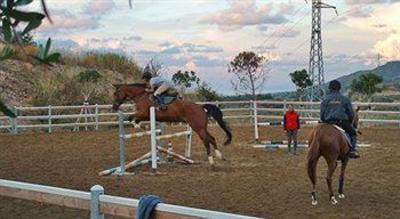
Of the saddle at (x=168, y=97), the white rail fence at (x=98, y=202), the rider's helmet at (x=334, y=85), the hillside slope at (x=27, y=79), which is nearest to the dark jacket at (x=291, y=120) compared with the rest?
the saddle at (x=168, y=97)

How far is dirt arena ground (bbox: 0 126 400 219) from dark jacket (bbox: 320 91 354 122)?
1.33 metres

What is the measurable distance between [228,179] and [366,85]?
76.2ft

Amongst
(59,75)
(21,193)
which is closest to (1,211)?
(21,193)

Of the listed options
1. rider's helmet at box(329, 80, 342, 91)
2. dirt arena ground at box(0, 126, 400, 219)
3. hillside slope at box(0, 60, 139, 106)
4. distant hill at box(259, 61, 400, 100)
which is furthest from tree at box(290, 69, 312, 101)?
rider's helmet at box(329, 80, 342, 91)

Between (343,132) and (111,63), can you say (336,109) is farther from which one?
(111,63)

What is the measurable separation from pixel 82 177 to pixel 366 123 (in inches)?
631

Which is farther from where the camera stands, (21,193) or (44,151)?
(44,151)

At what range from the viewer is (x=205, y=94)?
33.7 meters

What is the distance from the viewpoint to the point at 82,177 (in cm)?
1312

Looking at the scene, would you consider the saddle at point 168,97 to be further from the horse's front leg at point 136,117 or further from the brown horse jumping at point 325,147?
the brown horse jumping at point 325,147

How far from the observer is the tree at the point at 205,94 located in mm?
33469

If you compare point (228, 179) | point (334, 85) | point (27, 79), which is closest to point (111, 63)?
point (27, 79)

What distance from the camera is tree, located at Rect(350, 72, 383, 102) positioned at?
3362 centimetres

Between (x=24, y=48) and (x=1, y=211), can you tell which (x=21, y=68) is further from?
(x=24, y=48)
